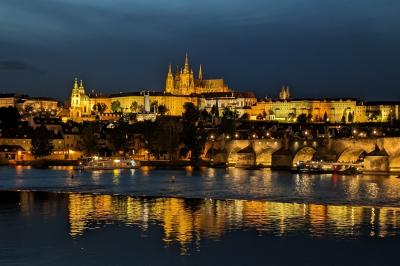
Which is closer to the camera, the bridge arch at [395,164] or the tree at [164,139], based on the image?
the bridge arch at [395,164]

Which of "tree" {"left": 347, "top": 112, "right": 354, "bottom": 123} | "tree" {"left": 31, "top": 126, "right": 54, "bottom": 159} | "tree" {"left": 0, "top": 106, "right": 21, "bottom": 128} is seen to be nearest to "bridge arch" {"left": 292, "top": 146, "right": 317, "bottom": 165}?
"tree" {"left": 31, "top": 126, "right": 54, "bottom": 159}

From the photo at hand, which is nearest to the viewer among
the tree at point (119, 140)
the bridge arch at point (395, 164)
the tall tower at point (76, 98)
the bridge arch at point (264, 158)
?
the bridge arch at point (395, 164)

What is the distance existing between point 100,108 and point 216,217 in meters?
111

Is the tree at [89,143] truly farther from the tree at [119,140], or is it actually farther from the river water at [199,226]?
the river water at [199,226]

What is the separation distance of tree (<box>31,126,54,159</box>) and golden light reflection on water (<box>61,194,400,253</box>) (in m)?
40.9

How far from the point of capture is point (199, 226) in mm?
22172

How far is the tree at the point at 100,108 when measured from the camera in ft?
435

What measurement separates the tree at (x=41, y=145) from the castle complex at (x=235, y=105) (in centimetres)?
5206

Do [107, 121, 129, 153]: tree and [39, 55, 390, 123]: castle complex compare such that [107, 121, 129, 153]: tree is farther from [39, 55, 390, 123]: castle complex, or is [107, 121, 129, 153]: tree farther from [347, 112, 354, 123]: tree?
[347, 112, 354, 123]: tree

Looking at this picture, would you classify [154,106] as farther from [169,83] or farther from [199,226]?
[199,226]

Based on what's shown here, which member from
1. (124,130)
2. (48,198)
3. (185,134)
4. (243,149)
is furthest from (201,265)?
(124,130)

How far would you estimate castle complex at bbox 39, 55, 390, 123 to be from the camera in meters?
131

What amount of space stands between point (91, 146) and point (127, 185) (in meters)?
31.5

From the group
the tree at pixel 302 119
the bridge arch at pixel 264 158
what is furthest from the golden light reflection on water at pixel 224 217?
the tree at pixel 302 119
